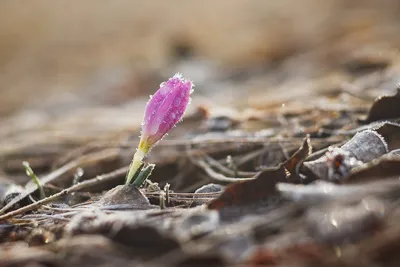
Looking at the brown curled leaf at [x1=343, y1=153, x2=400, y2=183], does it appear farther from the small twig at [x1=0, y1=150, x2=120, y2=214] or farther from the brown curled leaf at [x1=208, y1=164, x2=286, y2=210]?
the small twig at [x1=0, y1=150, x2=120, y2=214]

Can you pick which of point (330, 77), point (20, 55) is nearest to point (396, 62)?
point (330, 77)

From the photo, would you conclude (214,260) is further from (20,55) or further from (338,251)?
(20,55)

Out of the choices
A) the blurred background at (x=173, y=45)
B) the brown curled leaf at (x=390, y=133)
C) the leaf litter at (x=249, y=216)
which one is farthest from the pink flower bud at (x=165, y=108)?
the blurred background at (x=173, y=45)

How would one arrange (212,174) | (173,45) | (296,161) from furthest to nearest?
(173,45) < (212,174) < (296,161)

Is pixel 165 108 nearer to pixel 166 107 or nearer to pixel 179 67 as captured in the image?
pixel 166 107

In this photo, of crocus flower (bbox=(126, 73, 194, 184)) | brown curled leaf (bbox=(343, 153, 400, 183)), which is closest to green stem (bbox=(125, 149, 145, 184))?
crocus flower (bbox=(126, 73, 194, 184))

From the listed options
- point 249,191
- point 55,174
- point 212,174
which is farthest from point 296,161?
point 55,174

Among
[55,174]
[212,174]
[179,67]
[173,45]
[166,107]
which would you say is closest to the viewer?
[166,107]

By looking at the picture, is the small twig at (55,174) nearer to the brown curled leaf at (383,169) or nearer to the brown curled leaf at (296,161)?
the brown curled leaf at (296,161)
